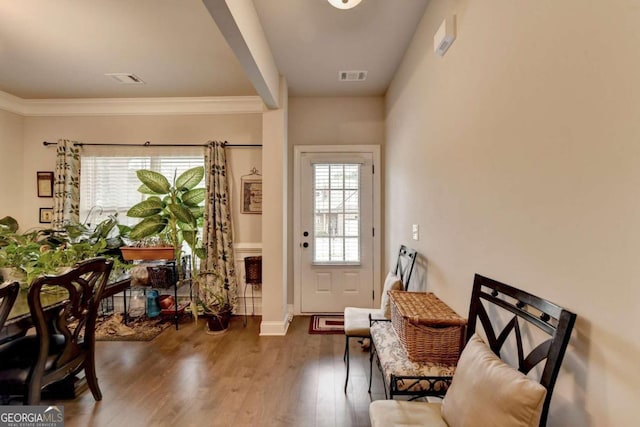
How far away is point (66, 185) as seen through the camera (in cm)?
362

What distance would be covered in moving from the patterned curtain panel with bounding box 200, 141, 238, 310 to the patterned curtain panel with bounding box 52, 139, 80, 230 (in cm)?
169

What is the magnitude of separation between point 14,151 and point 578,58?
5.48m

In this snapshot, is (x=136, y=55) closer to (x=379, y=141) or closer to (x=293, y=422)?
(x=379, y=141)

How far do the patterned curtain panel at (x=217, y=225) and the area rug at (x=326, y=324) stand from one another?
103 cm

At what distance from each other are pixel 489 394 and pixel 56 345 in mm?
2391

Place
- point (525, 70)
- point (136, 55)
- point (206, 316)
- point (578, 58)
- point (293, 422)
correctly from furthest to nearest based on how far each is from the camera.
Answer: point (206, 316), point (136, 55), point (293, 422), point (525, 70), point (578, 58)

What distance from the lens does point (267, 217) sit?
3129 millimetres

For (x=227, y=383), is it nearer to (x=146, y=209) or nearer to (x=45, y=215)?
(x=146, y=209)

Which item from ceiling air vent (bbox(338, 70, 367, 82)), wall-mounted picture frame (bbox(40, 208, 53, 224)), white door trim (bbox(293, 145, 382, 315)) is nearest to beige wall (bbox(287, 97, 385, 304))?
white door trim (bbox(293, 145, 382, 315))

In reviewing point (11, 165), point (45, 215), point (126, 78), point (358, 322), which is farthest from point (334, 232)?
point (11, 165)

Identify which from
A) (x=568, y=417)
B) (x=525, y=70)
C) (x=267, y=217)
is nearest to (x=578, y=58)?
(x=525, y=70)

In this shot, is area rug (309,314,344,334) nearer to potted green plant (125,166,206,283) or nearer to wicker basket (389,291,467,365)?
potted green plant (125,166,206,283)

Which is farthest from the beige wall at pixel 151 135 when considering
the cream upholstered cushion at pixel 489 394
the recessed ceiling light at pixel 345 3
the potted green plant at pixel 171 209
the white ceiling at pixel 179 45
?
the cream upholstered cushion at pixel 489 394

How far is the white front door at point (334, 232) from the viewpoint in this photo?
3652 mm
